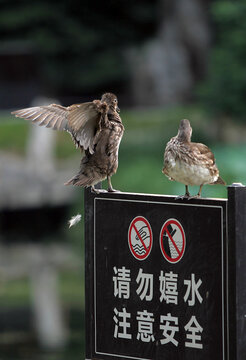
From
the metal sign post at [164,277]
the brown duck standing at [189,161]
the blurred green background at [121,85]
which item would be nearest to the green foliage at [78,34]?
the blurred green background at [121,85]

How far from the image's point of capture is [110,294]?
3424 mm

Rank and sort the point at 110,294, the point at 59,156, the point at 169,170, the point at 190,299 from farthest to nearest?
the point at 59,156, the point at 169,170, the point at 110,294, the point at 190,299

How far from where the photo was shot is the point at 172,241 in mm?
3246

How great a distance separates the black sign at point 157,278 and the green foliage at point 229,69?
14.5 metres

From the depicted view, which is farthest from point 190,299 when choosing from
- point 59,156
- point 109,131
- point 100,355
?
point 59,156

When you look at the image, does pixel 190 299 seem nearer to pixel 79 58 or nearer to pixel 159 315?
pixel 159 315

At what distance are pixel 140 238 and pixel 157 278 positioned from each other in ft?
0.47

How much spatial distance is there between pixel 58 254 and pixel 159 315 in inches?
458

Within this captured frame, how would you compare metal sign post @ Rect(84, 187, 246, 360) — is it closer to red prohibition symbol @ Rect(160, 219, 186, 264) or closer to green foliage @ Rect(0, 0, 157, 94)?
red prohibition symbol @ Rect(160, 219, 186, 264)

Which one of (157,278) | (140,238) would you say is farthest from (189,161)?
(157,278)

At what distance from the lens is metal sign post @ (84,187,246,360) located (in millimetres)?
3066

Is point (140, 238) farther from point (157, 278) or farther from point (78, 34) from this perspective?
point (78, 34)

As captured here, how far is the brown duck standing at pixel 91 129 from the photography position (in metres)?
3.73

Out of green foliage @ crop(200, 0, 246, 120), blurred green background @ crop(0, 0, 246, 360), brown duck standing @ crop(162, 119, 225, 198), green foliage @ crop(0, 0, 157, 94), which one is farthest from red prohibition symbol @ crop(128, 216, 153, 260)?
green foliage @ crop(0, 0, 157, 94)
